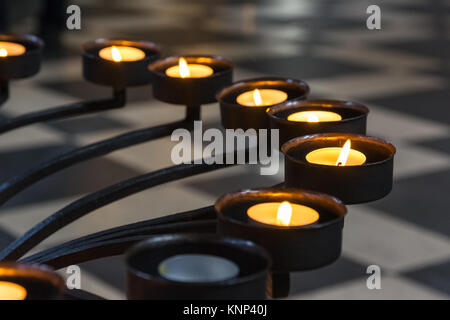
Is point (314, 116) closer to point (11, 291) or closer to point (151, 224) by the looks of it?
point (151, 224)

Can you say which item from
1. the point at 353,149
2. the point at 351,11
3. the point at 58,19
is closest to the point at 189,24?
the point at 58,19

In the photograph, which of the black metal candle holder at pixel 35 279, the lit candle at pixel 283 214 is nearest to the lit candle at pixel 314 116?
the lit candle at pixel 283 214

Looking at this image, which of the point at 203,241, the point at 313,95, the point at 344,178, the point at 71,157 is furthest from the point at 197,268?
the point at 313,95

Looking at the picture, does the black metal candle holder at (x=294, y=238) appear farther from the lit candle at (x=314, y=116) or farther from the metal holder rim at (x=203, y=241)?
the lit candle at (x=314, y=116)

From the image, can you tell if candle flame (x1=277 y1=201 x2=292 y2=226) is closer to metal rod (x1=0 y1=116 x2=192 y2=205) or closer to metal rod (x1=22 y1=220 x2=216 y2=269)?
metal rod (x1=22 y1=220 x2=216 y2=269)

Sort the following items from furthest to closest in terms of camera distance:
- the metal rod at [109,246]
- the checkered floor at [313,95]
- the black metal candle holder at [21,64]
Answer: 1. the checkered floor at [313,95]
2. the black metal candle holder at [21,64]
3. the metal rod at [109,246]

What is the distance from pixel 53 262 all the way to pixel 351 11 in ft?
13.6

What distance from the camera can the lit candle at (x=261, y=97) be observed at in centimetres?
54

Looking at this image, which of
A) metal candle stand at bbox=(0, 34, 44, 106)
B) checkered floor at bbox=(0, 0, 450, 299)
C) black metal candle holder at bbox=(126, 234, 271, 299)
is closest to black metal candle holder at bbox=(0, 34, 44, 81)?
metal candle stand at bbox=(0, 34, 44, 106)

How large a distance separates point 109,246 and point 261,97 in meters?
0.18

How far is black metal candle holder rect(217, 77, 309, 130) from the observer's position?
514 mm

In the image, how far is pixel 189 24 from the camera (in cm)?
401

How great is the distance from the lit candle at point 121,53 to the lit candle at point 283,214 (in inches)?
9.9
